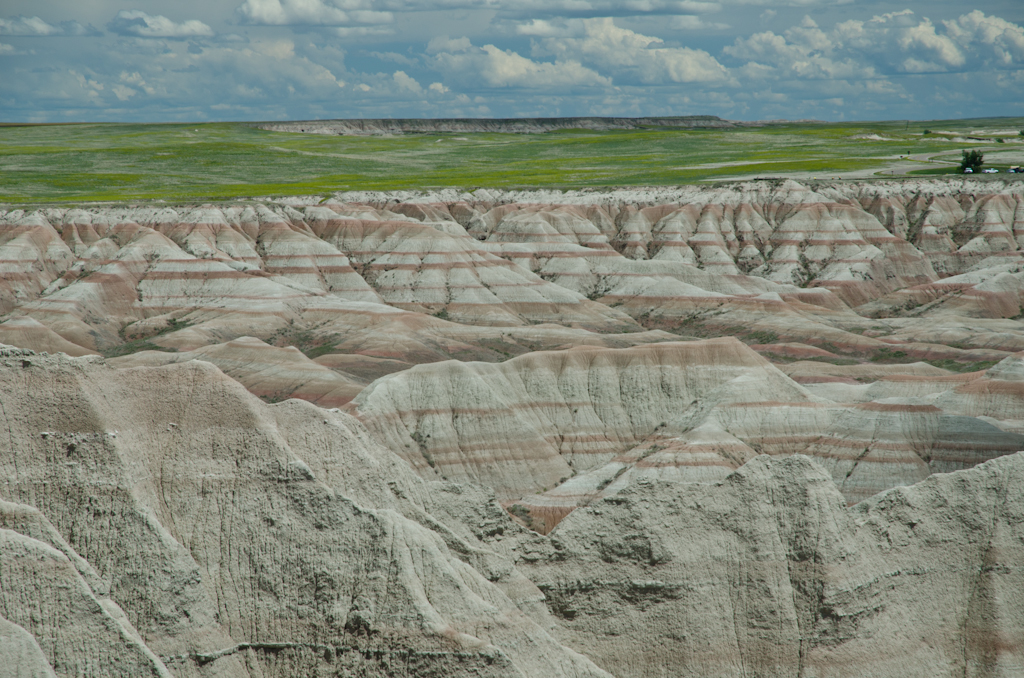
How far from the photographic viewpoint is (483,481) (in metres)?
44.5

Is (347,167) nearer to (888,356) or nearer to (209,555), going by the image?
(888,356)

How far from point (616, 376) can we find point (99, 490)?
3363 cm

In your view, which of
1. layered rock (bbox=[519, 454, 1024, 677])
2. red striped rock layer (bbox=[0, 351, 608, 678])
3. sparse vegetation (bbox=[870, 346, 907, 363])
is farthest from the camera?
sparse vegetation (bbox=[870, 346, 907, 363])

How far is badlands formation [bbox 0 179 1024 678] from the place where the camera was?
21.0m

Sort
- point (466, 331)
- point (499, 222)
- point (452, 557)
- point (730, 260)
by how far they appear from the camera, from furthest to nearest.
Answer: point (499, 222) < point (730, 260) < point (466, 331) < point (452, 557)

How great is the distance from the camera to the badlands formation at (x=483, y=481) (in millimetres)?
20953

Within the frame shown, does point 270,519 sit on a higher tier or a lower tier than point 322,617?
higher

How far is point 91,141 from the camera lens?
19962 cm

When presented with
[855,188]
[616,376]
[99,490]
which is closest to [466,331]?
[616,376]

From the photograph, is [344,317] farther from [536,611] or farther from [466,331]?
[536,611]

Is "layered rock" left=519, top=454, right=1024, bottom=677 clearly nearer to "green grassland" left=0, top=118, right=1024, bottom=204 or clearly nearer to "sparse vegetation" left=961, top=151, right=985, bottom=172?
"green grassland" left=0, top=118, right=1024, bottom=204

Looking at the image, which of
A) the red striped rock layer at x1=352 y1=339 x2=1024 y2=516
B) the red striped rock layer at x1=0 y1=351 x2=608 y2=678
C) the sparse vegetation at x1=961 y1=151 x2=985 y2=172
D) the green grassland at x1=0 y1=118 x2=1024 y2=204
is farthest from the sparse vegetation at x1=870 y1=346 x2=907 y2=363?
the sparse vegetation at x1=961 y1=151 x2=985 y2=172

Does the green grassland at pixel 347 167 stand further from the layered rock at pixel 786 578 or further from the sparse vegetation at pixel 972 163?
the layered rock at pixel 786 578

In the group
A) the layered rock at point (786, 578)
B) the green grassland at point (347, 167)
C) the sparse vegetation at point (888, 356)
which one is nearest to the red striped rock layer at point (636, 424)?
the layered rock at point (786, 578)
